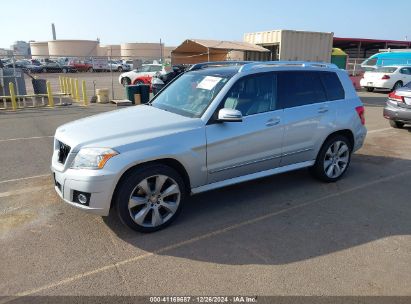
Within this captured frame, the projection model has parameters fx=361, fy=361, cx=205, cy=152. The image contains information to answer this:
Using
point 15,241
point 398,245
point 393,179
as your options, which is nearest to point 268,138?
point 398,245

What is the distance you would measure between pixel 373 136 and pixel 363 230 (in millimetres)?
5638

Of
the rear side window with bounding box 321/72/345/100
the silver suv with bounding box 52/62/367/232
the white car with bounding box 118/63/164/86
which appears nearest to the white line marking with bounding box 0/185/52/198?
the silver suv with bounding box 52/62/367/232

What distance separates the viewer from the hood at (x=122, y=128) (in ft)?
12.0

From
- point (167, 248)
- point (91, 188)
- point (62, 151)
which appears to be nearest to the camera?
point (91, 188)

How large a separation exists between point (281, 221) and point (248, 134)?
1.09 metres

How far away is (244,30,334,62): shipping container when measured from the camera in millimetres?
16344

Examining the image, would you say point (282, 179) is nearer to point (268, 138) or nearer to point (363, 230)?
point (268, 138)

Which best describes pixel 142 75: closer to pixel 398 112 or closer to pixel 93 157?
pixel 398 112

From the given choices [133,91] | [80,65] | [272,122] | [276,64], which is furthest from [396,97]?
[80,65]

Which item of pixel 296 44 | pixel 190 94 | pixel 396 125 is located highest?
pixel 296 44

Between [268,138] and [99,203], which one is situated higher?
[268,138]

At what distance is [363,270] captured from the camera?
10.7 ft

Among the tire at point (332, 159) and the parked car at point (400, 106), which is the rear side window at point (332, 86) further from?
the parked car at point (400, 106)

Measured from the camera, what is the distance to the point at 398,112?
9148 mm
